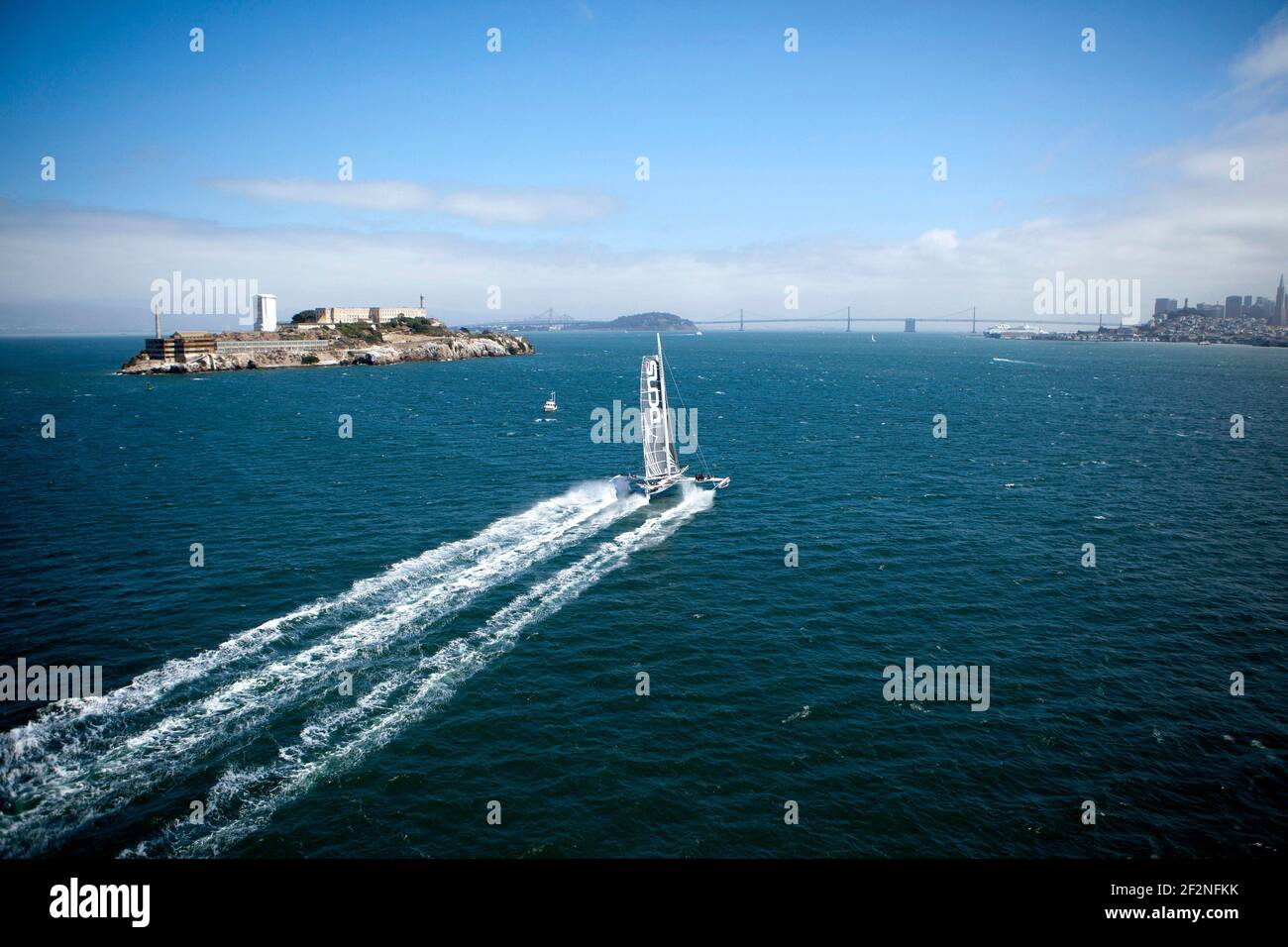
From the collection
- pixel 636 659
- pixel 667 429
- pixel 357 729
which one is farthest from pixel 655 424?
pixel 357 729

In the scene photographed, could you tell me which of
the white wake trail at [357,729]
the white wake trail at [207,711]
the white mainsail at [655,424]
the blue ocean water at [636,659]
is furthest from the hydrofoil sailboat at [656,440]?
the white wake trail at [357,729]

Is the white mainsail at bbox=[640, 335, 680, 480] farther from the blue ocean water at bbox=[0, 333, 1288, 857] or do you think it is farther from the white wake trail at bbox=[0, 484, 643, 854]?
the white wake trail at bbox=[0, 484, 643, 854]

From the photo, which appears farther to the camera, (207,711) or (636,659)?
(636,659)

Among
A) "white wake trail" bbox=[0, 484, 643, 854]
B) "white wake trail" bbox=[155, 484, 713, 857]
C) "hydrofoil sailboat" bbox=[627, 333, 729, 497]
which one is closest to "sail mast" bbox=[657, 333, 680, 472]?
"hydrofoil sailboat" bbox=[627, 333, 729, 497]

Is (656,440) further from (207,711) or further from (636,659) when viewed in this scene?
(207,711)

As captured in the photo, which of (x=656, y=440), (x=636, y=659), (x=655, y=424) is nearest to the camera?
(x=636, y=659)

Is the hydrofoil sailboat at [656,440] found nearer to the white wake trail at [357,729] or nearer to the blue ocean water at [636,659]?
the blue ocean water at [636,659]
